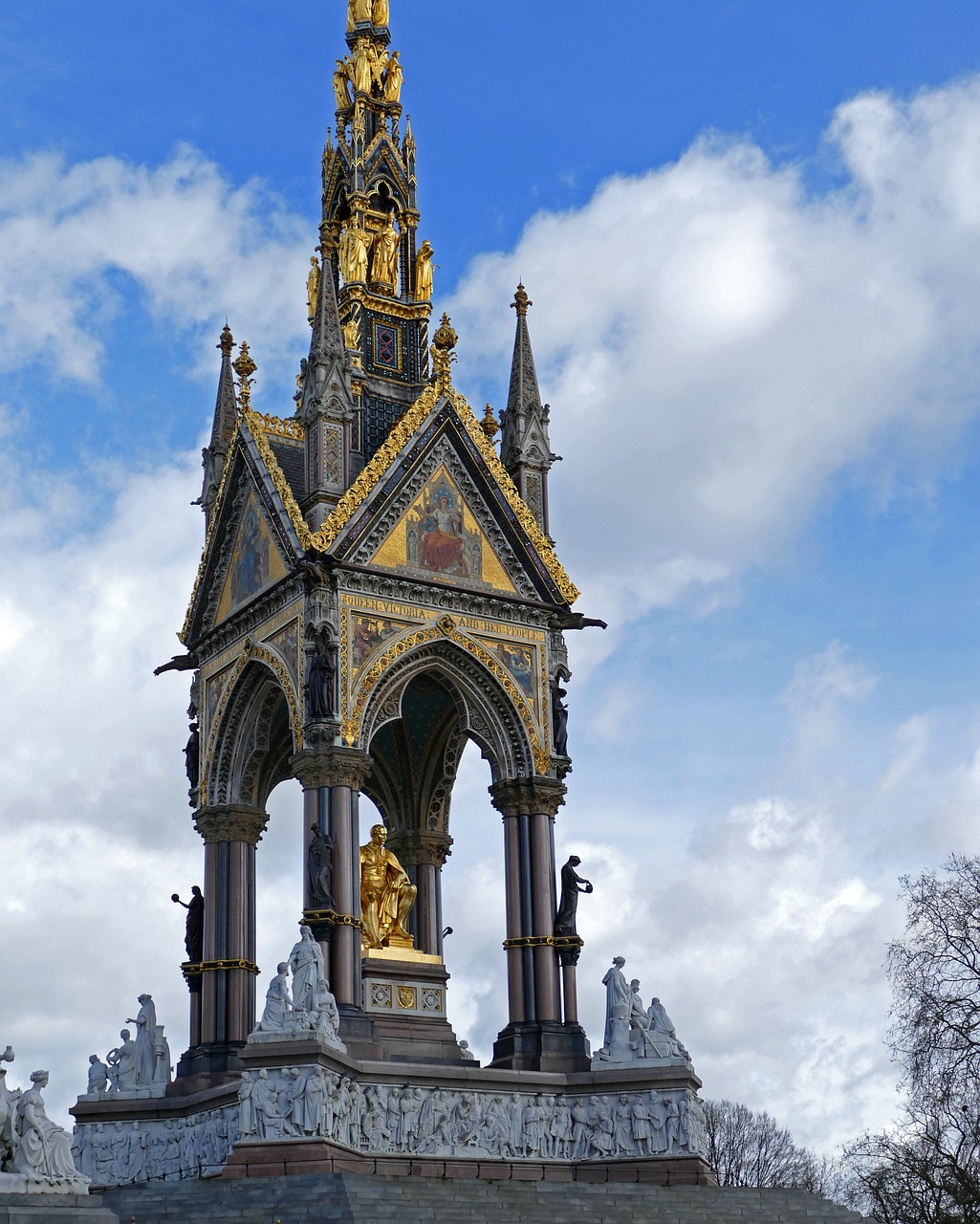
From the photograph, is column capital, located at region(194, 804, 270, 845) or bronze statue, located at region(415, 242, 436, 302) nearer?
column capital, located at region(194, 804, 270, 845)

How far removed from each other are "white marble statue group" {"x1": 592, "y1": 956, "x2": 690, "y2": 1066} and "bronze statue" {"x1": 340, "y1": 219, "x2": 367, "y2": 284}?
543 inches

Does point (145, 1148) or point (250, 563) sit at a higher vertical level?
point (250, 563)

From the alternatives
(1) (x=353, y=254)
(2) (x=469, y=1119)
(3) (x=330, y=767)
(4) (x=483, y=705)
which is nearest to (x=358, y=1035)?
(2) (x=469, y=1119)

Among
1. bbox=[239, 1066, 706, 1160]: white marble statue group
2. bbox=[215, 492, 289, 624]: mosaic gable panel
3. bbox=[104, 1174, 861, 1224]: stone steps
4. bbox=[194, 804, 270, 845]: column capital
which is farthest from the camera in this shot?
bbox=[194, 804, 270, 845]: column capital

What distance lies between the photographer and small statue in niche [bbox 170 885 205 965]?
33469 mm

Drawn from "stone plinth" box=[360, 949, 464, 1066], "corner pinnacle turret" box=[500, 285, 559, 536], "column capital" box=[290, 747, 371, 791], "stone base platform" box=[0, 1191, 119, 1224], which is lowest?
"stone base platform" box=[0, 1191, 119, 1224]

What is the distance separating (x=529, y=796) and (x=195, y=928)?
20.3 ft

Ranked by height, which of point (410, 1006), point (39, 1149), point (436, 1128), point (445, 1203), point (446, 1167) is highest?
point (410, 1006)

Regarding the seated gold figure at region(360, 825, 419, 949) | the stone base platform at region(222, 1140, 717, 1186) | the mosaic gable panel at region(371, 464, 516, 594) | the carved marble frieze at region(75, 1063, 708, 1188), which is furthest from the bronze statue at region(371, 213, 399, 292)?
the stone base platform at region(222, 1140, 717, 1186)

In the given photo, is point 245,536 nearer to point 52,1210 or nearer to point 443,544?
point 443,544

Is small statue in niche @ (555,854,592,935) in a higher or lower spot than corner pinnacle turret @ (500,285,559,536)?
lower

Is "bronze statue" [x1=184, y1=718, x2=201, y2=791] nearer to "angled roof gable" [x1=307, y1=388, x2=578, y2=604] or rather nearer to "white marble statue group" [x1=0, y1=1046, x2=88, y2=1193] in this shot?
"angled roof gable" [x1=307, y1=388, x2=578, y2=604]

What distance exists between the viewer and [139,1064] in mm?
32375

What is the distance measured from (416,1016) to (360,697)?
17.3 feet
